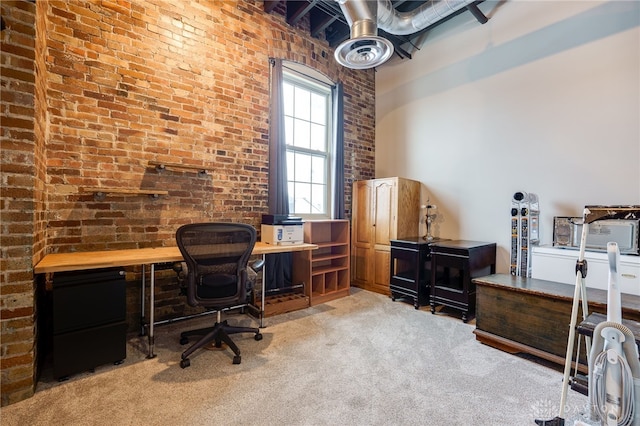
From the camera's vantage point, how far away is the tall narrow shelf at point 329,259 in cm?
380

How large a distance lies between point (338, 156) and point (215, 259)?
2.70 meters

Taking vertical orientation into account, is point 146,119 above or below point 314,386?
above

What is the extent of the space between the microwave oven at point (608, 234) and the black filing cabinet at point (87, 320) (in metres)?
3.83

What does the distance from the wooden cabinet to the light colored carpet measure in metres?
1.48

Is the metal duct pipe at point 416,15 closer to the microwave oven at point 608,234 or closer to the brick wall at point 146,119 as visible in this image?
the brick wall at point 146,119

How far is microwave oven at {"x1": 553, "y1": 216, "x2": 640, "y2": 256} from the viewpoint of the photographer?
245cm

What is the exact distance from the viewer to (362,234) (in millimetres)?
A: 4492

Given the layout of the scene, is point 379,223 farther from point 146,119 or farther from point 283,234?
point 146,119

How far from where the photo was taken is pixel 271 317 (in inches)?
127

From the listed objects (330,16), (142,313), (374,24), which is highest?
(330,16)

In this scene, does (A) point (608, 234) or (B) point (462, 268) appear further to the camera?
(B) point (462, 268)

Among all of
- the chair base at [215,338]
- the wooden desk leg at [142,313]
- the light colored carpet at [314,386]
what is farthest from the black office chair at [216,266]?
the wooden desk leg at [142,313]

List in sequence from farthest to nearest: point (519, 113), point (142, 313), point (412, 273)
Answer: point (412, 273) < point (519, 113) < point (142, 313)

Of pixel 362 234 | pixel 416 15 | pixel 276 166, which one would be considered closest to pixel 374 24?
pixel 416 15
